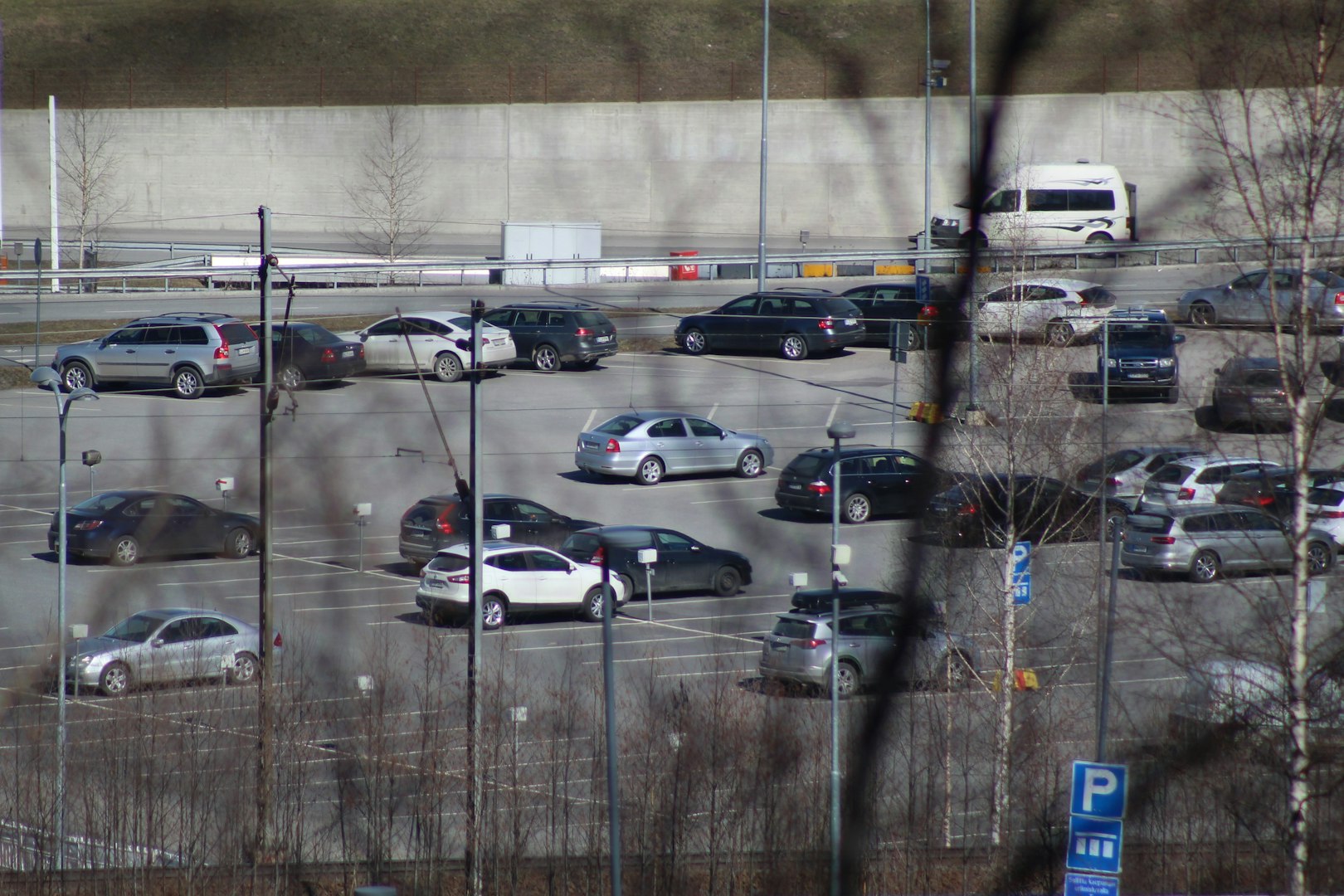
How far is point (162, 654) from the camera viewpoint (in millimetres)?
9055

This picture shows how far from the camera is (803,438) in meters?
14.3

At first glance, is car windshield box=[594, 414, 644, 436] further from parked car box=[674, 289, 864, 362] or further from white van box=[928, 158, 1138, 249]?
white van box=[928, 158, 1138, 249]

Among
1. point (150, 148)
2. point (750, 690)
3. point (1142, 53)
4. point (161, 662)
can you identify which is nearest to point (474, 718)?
point (750, 690)

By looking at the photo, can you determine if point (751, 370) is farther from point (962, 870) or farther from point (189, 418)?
point (962, 870)

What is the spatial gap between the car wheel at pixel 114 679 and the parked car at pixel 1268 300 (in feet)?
26.9

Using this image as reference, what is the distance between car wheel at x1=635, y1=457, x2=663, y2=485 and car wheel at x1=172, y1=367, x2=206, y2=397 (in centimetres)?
567

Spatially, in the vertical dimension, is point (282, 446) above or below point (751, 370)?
below

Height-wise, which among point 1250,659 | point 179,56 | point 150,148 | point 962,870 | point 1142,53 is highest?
point 179,56

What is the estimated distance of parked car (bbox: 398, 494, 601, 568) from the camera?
11.4 metres

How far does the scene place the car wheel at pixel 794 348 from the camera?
1560cm

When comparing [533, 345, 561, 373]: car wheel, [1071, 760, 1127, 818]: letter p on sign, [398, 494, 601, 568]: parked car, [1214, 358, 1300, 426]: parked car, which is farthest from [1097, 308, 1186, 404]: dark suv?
[533, 345, 561, 373]: car wheel

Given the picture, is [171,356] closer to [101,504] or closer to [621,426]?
[101,504]

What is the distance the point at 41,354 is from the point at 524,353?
6.92m

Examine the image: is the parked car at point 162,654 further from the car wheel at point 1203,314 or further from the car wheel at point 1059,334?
the car wheel at point 1059,334
